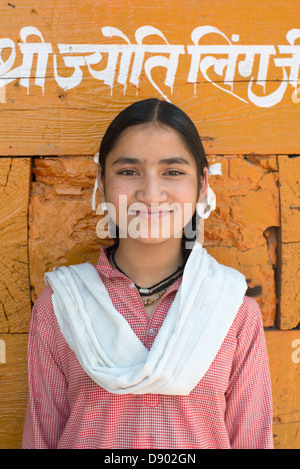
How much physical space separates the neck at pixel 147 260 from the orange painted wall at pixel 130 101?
16.1 inches

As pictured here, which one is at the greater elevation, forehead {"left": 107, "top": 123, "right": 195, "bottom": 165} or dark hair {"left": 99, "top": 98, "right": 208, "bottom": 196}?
dark hair {"left": 99, "top": 98, "right": 208, "bottom": 196}

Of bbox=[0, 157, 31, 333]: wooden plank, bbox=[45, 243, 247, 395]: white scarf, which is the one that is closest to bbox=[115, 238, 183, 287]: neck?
bbox=[45, 243, 247, 395]: white scarf

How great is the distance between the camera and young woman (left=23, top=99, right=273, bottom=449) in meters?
1.52

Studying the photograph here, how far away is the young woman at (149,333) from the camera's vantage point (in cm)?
152

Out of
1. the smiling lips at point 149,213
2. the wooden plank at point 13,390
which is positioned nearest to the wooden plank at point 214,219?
the wooden plank at point 13,390

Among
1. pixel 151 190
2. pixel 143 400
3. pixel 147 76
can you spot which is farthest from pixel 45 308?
pixel 147 76

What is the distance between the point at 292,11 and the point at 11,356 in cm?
209

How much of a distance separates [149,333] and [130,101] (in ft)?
3.56

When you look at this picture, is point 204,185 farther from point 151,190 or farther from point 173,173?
point 151,190

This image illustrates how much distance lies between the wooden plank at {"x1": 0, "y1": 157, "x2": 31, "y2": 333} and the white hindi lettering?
1.29ft

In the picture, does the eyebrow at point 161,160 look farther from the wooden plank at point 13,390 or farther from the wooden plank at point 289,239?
the wooden plank at point 13,390

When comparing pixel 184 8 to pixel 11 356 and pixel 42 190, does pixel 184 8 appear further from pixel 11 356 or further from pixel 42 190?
pixel 11 356

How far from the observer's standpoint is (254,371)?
5.33ft

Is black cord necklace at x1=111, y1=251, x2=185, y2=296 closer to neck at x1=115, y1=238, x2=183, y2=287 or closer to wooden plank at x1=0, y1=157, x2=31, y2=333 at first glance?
neck at x1=115, y1=238, x2=183, y2=287
